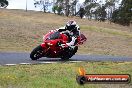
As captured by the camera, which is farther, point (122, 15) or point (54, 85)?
point (122, 15)

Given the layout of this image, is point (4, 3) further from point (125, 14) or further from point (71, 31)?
point (71, 31)

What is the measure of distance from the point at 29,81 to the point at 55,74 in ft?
5.76

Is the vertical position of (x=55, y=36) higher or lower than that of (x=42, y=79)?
higher

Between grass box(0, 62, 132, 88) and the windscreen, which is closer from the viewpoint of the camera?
grass box(0, 62, 132, 88)

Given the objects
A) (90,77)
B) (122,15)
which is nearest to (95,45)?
(90,77)

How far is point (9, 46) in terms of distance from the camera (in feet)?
103

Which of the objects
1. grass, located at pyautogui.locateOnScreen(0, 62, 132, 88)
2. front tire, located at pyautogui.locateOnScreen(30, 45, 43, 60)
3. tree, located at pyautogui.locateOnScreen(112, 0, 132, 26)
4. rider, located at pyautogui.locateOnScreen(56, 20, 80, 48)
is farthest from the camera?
tree, located at pyautogui.locateOnScreen(112, 0, 132, 26)

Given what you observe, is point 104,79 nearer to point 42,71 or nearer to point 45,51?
point 42,71

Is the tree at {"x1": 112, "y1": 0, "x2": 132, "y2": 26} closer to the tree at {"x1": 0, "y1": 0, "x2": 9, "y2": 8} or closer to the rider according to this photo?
the tree at {"x1": 0, "y1": 0, "x2": 9, "y2": 8}

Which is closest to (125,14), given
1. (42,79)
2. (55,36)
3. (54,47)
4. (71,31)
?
(71,31)

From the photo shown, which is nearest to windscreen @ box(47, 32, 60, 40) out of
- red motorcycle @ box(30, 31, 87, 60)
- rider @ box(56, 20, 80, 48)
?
red motorcycle @ box(30, 31, 87, 60)

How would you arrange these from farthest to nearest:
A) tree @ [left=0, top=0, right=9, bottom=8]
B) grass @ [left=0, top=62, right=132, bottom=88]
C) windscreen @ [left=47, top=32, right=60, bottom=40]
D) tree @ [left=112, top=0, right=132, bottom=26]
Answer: tree @ [left=0, top=0, right=9, bottom=8]
tree @ [left=112, top=0, right=132, bottom=26]
windscreen @ [left=47, top=32, right=60, bottom=40]
grass @ [left=0, top=62, right=132, bottom=88]

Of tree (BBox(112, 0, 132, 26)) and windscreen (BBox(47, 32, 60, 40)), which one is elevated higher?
windscreen (BBox(47, 32, 60, 40))

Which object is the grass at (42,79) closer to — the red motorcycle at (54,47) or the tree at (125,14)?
Answer: the red motorcycle at (54,47)
